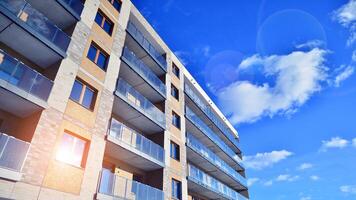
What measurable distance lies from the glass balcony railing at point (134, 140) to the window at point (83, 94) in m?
1.60

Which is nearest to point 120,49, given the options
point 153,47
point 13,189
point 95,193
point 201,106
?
point 153,47

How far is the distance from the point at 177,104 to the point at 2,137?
15.5m

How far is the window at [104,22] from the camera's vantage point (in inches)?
616

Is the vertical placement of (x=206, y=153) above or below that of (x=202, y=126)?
below

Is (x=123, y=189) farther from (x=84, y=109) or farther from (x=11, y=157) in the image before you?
(x=11, y=157)

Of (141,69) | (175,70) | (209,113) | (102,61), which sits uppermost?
(175,70)

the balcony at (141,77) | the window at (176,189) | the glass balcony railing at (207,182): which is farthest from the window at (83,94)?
the glass balcony railing at (207,182)

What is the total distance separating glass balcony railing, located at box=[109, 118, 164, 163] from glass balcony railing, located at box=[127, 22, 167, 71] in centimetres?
790

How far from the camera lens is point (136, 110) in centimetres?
1573

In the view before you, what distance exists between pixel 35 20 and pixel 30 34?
93cm

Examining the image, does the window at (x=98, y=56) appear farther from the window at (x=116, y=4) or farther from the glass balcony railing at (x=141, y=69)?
the window at (x=116, y=4)

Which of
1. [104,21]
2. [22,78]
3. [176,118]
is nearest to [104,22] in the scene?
[104,21]

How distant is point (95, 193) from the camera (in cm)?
1102

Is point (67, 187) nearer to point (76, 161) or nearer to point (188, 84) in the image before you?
point (76, 161)
